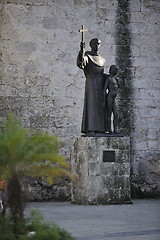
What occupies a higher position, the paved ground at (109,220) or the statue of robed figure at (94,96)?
the statue of robed figure at (94,96)

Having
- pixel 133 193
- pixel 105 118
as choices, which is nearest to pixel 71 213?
pixel 105 118

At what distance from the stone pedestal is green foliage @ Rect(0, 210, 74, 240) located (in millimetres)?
5066

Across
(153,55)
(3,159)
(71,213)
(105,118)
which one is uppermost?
(153,55)

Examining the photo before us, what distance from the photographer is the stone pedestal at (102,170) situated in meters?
8.96

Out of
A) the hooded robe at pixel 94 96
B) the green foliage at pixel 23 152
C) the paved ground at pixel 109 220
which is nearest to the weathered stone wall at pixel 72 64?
the hooded robe at pixel 94 96

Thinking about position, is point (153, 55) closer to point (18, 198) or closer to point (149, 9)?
point (149, 9)

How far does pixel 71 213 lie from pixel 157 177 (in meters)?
3.64

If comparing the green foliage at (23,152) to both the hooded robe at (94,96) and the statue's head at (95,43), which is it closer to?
the hooded robe at (94,96)

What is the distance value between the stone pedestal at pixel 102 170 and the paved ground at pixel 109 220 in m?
0.24

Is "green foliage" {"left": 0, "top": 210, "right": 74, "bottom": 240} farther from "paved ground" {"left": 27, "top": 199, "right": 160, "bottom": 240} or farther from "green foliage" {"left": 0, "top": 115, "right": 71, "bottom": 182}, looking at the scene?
"paved ground" {"left": 27, "top": 199, "right": 160, "bottom": 240}

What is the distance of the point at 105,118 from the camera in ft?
30.2

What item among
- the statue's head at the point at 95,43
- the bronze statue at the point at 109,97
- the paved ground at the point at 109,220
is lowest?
the paved ground at the point at 109,220

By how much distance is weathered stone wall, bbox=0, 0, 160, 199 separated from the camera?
10680 mm

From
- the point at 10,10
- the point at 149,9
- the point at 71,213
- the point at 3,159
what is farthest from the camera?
the point at 149,9
